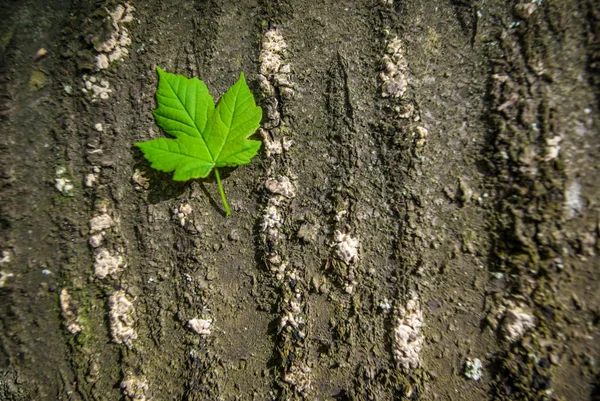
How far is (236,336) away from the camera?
139 cm

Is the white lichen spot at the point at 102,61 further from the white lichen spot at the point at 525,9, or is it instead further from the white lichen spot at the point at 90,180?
the white lichen spot at the point at 525,9

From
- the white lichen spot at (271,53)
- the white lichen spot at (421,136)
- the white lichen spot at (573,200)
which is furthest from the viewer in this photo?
the white lichen spot at (271,53)

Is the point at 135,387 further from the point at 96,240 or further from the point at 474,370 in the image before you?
the point at 474,370

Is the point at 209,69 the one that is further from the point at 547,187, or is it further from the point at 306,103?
the point at 547,187

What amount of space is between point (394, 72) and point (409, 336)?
44.8 inches

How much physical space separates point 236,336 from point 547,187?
142cm

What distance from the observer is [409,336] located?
1288 millimetres

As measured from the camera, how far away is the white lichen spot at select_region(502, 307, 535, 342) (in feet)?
3.96

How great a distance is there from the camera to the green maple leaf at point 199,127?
1.36 m

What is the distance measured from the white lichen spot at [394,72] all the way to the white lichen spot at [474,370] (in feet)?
3.78

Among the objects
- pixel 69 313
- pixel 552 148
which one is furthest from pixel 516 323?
pixel 69 313

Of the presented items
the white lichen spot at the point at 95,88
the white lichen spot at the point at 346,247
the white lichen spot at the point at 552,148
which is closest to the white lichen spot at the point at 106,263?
the white lichen spot at the point at 95,88

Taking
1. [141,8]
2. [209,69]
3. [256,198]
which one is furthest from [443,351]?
[141,8]

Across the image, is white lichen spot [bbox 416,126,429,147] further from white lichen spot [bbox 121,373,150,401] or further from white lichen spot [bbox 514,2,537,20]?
white lichen spot [bbox 121,373,150,401]
